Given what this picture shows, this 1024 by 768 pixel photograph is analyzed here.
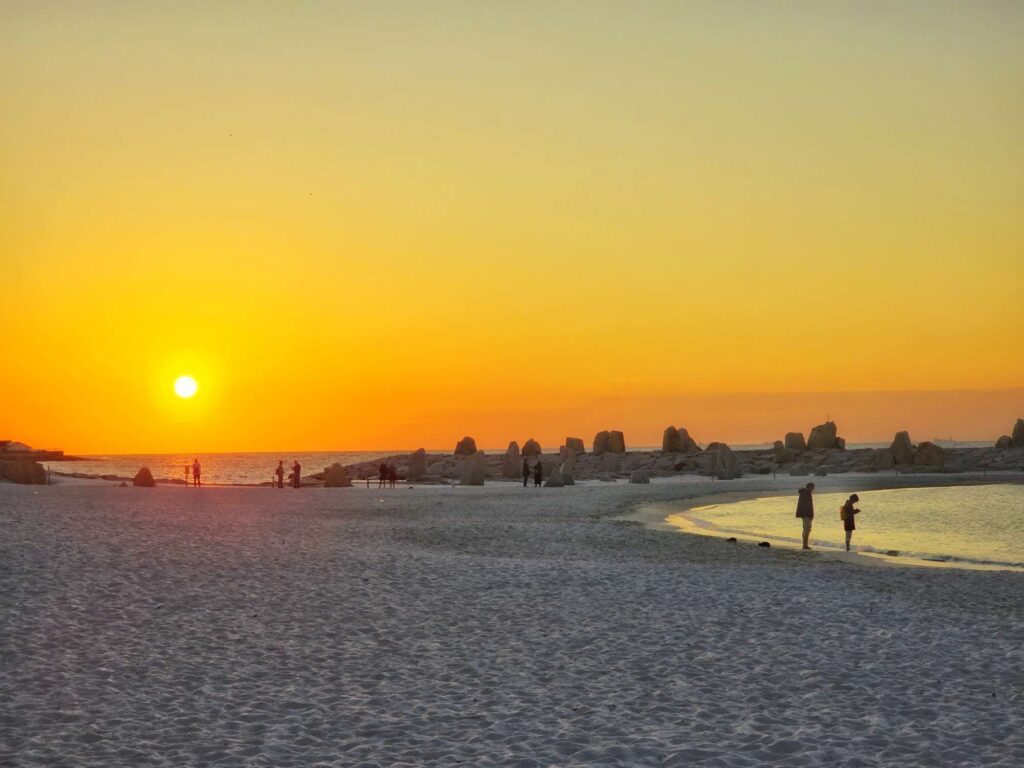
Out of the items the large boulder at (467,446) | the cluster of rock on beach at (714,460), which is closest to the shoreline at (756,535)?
the cluster of rock on beach at (714,460)

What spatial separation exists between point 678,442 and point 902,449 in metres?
29.7

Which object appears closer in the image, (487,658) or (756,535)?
(487,658)

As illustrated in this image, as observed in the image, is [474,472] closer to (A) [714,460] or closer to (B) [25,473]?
(B) [25,473]

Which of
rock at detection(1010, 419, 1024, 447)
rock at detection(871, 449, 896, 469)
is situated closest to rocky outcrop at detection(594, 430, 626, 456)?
rock at detection(871, 449, 896, 469)

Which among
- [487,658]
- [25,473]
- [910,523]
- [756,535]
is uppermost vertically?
[25,473]

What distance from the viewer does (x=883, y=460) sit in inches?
4683

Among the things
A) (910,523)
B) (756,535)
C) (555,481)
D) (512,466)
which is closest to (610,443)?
(512,466)

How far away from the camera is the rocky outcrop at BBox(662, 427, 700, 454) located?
13520 centimetres

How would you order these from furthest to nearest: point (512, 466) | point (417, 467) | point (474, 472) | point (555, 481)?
point (512, 466), point (417, 467), point (474, 472), point (555, 481)

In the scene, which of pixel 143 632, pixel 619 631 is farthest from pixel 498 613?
pixel 143 632

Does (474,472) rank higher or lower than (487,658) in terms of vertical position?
higher

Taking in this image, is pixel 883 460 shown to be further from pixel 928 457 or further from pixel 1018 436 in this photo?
pixel 1018 436

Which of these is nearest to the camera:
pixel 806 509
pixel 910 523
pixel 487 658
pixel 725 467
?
pixel 487 658

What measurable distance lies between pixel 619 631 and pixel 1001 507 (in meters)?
49.7
